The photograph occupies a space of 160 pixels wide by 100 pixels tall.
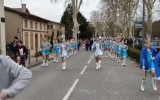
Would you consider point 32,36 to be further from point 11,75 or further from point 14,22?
point 11,75

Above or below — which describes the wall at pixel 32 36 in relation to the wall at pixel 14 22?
below

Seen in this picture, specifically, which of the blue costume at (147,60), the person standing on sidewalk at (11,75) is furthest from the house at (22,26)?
the person standing on sidewalk at (11,75)

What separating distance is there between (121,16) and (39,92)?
59281mm

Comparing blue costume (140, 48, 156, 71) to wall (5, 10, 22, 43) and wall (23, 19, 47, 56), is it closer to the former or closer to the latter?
wall (5, 10, 22, 43)

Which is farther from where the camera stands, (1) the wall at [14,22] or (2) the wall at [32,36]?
(2) the wall at [32,36]

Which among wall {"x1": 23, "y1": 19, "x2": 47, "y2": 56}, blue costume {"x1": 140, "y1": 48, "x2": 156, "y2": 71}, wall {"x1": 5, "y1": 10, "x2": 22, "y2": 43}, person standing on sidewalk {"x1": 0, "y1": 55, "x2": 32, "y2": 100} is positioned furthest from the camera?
wall {"x1": 23, "y1": 19, "x2": 47, "y2": 56}

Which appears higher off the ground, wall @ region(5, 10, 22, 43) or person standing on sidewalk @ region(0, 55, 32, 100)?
wall @ region(5, 10, 22, 43)

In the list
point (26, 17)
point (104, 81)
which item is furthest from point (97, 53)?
point (26, 17)

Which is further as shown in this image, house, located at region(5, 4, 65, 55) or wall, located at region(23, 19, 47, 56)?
wall, located at region(23, 19, 47, 56)

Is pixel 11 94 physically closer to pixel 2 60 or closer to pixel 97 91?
pixel 2 60

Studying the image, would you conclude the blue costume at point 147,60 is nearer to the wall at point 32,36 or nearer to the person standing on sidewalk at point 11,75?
the person standing on sidewalk at point 11,75

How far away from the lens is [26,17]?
3659cm

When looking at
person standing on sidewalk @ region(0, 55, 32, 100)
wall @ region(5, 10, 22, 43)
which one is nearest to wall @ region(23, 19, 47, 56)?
wall @ region(5, 10, 22, 43)

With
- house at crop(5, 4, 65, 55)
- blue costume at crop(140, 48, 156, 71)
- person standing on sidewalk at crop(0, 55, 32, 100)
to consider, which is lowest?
blue costume at crop(140, 48, 156, 71)
